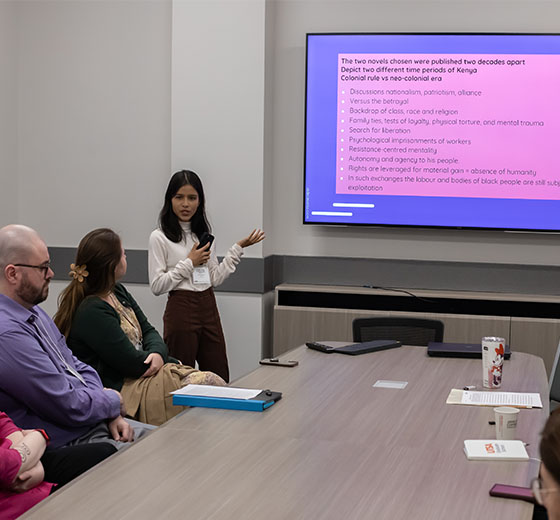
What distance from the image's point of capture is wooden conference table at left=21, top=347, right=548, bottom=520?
6.02ft

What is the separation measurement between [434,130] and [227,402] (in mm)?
3318

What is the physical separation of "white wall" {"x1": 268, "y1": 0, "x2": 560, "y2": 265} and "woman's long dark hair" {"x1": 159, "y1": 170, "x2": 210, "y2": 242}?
3.24 ft

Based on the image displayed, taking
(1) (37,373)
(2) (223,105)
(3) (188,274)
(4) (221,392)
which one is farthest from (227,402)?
(2) (223,105)

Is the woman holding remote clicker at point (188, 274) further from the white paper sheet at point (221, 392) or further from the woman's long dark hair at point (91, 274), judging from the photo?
the white paper sheet at point (221, 392)

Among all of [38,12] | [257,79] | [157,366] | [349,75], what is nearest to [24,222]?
[38,12]

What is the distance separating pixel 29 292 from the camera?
2.80 m

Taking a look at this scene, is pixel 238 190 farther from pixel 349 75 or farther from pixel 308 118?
pixel 349 75

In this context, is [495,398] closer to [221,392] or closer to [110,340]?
[221,392]

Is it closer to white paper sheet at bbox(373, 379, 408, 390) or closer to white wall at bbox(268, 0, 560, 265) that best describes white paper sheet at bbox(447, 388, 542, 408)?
white paper sheet at bbox(373, 379, 408, 390)

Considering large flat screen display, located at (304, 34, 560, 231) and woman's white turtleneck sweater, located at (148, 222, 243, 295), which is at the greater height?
large flat screen display, located at (304, 34, 560, 231)

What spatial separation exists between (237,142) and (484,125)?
5.38 ft

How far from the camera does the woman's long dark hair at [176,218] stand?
487 cm

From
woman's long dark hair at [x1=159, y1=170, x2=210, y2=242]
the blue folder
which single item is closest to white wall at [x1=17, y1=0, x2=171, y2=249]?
woman's long dark hair at [x1=159, y1=170, x2=210, y2=242]

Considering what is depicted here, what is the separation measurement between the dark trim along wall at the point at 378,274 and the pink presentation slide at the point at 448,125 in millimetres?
501
